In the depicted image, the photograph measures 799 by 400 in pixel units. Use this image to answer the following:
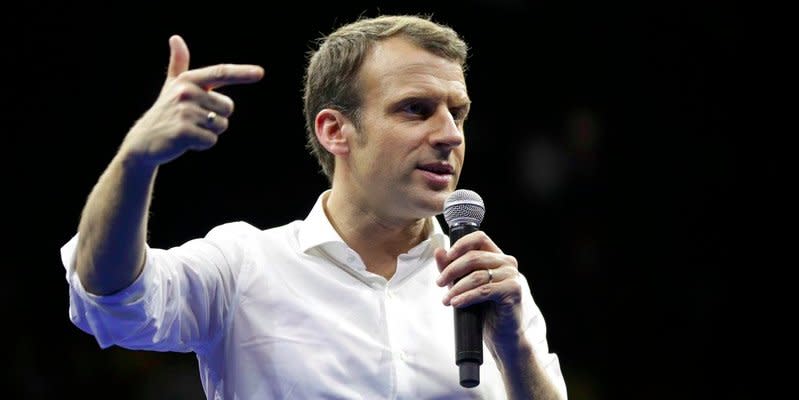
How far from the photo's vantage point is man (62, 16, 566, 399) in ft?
5.30

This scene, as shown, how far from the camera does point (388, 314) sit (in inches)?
81.1

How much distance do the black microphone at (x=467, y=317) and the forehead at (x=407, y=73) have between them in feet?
1.31

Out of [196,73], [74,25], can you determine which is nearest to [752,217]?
[74,25]

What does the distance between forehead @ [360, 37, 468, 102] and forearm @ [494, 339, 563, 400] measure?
24.7 inches

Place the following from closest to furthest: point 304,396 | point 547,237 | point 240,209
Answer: point 304,396
point 240,209
point 547,237

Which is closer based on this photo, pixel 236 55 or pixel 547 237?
pixel 236 55

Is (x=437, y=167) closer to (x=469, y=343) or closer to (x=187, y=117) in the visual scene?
(x=469, y=343)

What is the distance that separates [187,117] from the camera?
154 centimetres

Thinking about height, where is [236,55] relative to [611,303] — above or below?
above

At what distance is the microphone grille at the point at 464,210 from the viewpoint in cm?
181

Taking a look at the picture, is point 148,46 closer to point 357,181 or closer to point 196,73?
point 357,181

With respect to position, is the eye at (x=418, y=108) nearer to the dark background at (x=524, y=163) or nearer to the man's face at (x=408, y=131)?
the man's face at (x=408, y=131)

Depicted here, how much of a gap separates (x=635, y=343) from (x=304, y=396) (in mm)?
2877

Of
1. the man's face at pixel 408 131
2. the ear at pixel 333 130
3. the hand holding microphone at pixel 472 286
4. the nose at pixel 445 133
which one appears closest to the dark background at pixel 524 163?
the ear at pixel 333 130
